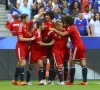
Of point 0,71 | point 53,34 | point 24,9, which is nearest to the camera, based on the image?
point 53,34

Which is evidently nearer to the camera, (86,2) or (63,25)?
(63,25)

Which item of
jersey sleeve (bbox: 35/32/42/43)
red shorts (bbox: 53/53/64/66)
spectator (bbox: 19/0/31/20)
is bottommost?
red shorts (bbox: 53/53/64/66)

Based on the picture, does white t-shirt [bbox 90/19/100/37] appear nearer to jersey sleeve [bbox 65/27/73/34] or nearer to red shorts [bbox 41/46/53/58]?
red shorts [bbox 41/46/53/58]

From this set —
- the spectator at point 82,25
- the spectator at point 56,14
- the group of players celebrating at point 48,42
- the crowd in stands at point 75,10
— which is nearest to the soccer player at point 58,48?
the group of players celebrating at point 48,42

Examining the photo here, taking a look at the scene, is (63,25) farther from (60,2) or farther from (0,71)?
(60,2)

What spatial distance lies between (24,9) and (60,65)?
250 inches

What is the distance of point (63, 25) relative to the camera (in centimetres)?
1884

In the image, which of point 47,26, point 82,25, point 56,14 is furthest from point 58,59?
point 56,14

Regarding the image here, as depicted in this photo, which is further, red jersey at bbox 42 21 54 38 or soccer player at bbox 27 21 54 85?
red jersey at bbox 42 21 54 38

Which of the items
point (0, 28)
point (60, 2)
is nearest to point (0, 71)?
point (0, 28)

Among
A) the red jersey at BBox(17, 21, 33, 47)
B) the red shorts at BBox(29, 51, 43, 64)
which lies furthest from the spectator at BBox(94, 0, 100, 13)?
the red shorts at BBox(29, 51, 43, 64)

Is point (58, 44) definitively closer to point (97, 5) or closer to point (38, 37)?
point (38, 37)

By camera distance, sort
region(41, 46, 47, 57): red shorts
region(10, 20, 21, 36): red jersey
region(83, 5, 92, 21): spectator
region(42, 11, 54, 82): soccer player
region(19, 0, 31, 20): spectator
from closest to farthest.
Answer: region(42, 11, 54, 82): soccer player < region(41, 46, 47, 57): red shorts < region(10, 20, 21, 36): red jersey < region(83, 5, 92, 21): spectator < region(19, 0, 31, 20): spectator

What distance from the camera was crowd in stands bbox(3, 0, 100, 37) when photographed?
22.8 meters
